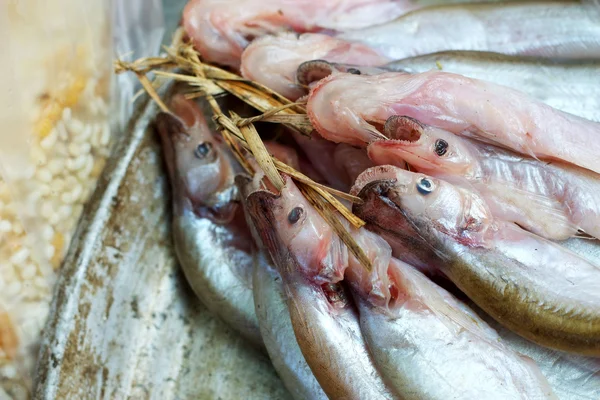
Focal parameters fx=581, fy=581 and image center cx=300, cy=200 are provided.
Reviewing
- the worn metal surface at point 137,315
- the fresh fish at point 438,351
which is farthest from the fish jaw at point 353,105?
the worn metal surface at point 137,315

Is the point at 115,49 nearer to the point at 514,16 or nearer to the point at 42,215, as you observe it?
the point at 42,215

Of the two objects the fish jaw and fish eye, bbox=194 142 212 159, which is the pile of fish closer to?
the fish jaw

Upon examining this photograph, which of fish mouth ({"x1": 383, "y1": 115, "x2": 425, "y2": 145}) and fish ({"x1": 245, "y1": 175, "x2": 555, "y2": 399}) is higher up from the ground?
fish mouth ({"x1": 383, "y1": 115, "x2": 425, "y2": 145})

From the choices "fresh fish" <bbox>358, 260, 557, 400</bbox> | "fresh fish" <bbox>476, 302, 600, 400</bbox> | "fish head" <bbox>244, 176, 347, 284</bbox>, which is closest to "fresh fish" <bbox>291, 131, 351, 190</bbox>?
"fish head" <bbox>244, 176, 347, 284</bbox>

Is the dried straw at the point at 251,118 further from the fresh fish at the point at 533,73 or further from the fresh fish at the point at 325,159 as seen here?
the fresh fish at the point at 533,73

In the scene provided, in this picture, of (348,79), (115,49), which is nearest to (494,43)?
(348,79)

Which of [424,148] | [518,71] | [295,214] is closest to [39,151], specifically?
[295,214]
